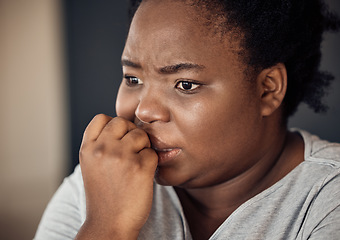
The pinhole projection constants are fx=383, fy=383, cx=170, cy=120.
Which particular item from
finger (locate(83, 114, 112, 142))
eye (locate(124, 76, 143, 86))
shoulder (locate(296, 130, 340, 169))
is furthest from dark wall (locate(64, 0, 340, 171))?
shoulder (locate(296, 130, 340, 169))

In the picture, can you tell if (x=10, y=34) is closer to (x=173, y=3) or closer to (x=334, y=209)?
(x=173, y=3)

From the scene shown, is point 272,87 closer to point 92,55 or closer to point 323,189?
point 323,189

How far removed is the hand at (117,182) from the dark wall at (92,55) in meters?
1.67

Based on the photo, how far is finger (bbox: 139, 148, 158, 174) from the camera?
3.12 feet

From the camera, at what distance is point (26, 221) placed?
9.57 ft

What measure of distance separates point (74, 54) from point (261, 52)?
2.00 meters

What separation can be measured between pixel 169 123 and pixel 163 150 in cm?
8

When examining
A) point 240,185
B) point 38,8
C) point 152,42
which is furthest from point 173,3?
point 38,8

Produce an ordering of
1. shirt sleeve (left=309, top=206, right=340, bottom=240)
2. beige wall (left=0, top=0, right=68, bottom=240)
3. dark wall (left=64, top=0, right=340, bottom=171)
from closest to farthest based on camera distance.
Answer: shirt sleeve (left=309, top=206, right=340, bottom=240) → dark wall (left=64, top=0, right=340, bottom=171) → beige wall (left=0, top=0, right=68, bottom=240)

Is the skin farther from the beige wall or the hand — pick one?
the beige wall

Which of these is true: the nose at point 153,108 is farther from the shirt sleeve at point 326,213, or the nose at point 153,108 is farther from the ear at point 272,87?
the shirt sleeve at point 326,213

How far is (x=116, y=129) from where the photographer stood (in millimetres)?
971

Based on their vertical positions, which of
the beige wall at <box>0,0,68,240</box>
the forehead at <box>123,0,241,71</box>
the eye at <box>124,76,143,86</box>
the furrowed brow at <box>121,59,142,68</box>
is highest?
the forehead at <box>123,0,241,71</box>

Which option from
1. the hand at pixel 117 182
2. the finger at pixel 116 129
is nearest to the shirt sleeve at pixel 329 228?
the hand at pixel 117 182
